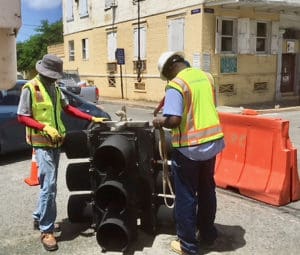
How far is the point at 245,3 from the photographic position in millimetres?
18203

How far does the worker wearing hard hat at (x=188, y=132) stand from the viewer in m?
4.09

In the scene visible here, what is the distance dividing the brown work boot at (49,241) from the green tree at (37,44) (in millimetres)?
41881

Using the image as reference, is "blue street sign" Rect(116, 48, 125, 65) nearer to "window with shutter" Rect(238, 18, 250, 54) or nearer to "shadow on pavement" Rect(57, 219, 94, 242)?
"window with shutter" Rect(238, 18, 250, 54)

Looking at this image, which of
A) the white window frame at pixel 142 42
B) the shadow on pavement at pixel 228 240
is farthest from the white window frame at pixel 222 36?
the shadow on pavement at pixel 228 240

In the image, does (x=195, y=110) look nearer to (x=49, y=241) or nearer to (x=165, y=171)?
(x=165, y=171)

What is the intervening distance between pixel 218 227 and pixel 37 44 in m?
49.3

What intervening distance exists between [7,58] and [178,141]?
275cm

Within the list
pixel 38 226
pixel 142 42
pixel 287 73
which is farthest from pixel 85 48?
pixel 38 226

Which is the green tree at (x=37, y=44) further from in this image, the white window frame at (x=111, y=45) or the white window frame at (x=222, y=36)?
the white window frame at (x=222, y=36)

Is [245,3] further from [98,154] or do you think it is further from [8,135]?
[98,154]

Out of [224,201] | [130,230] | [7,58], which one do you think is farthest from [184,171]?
[7,58]

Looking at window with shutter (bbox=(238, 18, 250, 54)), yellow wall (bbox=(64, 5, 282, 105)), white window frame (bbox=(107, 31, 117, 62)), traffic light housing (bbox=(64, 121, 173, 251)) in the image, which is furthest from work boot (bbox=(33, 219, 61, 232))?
white window frame (bbox=(107, 31, 117, 62))

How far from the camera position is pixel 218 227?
508cm

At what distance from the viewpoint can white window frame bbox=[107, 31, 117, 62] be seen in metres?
25.3
